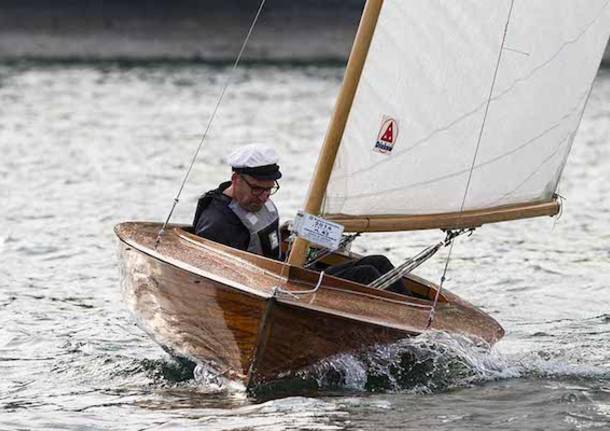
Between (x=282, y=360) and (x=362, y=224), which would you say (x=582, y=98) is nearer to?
(x=362, y=224)

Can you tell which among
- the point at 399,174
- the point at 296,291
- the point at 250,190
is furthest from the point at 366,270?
the point at 296,291

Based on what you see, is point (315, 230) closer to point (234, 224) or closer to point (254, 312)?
point (254, 312)

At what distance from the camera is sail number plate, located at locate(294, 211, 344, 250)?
27.0ft

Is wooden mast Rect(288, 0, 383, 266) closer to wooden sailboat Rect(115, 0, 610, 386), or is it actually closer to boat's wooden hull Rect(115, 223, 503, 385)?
wooden sailboat Rect(115, 0, 610, 386)

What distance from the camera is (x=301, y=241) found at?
8477mm

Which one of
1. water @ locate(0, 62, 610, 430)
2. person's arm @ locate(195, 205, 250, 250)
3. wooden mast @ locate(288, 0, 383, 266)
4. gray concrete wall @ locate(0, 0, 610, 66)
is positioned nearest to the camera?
water @ locate(0, 62, 610, 430)

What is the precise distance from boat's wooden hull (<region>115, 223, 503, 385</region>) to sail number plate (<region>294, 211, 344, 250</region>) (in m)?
0.24

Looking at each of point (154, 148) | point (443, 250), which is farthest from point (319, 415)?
point (154, 148)

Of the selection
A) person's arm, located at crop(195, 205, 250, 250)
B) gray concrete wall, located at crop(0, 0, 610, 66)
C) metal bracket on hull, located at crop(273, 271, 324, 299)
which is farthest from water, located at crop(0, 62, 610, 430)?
gray concrete wall, located at crop(0, 0, 610, 66)

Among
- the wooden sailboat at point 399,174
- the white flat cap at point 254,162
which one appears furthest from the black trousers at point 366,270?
the white flat cap at point 254,162

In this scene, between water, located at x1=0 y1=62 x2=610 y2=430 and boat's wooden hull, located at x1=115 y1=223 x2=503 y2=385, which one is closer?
boat's wooden hull, located at x1=115 y1=223 x2=503 y2=385

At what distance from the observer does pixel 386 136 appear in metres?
8.58

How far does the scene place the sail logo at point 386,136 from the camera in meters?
8.55

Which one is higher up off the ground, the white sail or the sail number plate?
the white sail
